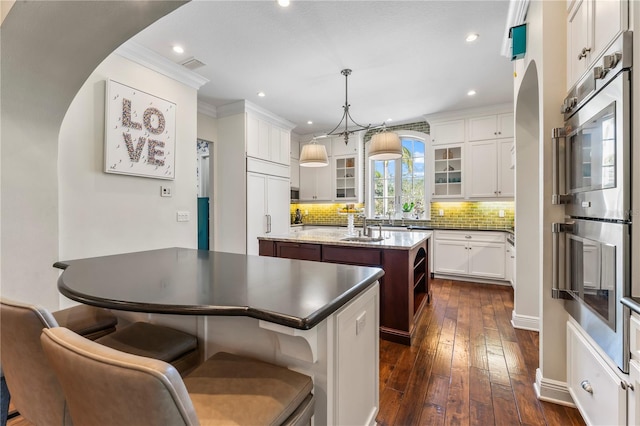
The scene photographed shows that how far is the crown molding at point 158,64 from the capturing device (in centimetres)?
280

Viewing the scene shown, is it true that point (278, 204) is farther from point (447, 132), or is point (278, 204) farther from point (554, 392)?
point (554, 392)

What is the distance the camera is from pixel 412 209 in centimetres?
551

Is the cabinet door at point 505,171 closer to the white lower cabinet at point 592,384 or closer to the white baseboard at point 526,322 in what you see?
the white baseboard at point 526,322

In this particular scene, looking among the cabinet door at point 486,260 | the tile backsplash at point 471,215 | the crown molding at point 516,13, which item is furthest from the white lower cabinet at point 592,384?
the tile backsplash at point 471,215

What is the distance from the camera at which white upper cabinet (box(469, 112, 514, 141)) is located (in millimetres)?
4516

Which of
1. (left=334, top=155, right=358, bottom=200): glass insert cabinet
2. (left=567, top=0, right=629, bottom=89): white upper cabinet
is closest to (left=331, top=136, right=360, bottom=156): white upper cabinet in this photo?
(left=334, top=155, right=358, bottom=200): glass insert cabinet

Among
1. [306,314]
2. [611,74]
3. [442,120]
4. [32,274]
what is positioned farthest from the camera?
[442,120]

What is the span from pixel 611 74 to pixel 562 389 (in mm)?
1782

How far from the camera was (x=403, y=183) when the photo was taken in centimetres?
568

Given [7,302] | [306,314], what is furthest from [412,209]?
[7,302]

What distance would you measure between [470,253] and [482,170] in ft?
4.64

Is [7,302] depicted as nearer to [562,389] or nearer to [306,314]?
[306,314]

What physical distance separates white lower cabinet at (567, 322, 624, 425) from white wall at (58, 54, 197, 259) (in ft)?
11.9

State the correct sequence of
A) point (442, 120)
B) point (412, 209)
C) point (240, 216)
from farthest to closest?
point (412, 209)
point (442, 120)
point (240, 216)
